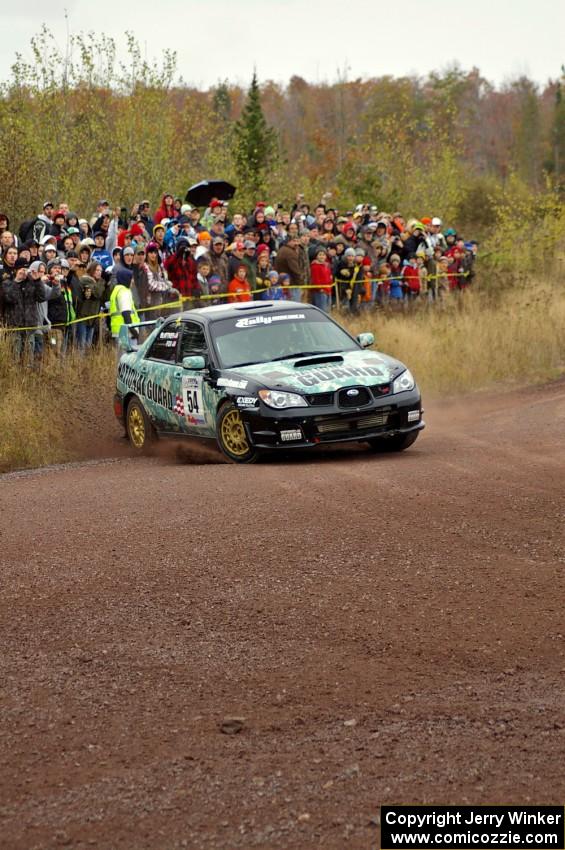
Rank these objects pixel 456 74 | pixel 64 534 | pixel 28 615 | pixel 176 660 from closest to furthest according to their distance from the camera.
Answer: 1. pixel 176 660
2. pixel 28 615
3. pixel 64 534
4. pixel 456 74

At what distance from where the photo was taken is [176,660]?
6309 millimetres

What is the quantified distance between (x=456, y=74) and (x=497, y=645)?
407ft

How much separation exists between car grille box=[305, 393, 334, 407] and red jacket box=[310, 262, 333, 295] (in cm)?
953

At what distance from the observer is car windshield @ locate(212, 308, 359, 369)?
13.7 metres

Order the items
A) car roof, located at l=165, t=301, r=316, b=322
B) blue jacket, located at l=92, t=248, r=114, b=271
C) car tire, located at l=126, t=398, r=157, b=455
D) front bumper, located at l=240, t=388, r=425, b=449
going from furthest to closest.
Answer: blue jacket, located at l=92, t=248, r=114, b=271 < car tire, located at l=126, t=398, r=157, b=455 < car roof, located at l=165, t=301, r=316, b=322 < front bumper, located at l=240, t=388, r=425, b=449

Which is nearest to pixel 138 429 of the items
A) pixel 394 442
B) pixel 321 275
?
pixel 394 442

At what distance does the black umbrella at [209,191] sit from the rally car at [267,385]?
37.6 feet

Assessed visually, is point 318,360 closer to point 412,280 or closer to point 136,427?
point 136,427

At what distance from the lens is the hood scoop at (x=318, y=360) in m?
13.3

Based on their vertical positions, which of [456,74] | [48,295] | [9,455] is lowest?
[9,455]

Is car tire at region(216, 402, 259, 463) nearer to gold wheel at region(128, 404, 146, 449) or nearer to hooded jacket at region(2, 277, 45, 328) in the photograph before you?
gold wheel at region(128, 404, 146, 449)

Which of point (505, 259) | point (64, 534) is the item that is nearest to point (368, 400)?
point (64, 534)

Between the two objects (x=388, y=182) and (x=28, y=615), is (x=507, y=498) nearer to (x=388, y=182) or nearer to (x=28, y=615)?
(x=28, y=615)

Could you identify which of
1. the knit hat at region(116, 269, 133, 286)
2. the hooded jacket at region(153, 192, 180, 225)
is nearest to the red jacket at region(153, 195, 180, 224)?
the hooded jacket at region(153, 192, 180, 225)
